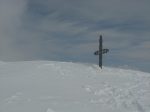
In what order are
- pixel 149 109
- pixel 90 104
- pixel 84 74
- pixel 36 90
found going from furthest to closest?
1. pixel 84 74
2. pixel 36 90
3. pixel 90 104
4. pixel 149 109

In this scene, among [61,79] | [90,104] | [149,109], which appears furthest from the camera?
[61,79]

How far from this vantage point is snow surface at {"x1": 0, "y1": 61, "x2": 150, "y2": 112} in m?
10.2

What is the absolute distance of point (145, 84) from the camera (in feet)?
47.3

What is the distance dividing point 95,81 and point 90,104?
400cm

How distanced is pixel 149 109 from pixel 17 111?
3.70 metres

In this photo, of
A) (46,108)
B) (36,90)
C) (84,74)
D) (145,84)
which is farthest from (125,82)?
(46,108)

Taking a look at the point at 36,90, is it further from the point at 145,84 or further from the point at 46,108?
the point at 145,84

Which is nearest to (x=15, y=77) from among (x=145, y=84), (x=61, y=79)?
(x=61, y=79)

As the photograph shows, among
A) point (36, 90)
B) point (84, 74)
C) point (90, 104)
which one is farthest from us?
point (84, 74)

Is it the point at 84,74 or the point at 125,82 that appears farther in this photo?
the point at 84,74

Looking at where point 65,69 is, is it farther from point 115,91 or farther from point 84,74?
point 115,91

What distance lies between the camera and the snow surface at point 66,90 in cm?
1019

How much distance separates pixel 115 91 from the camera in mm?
12469

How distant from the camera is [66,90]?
1233 centimetres
